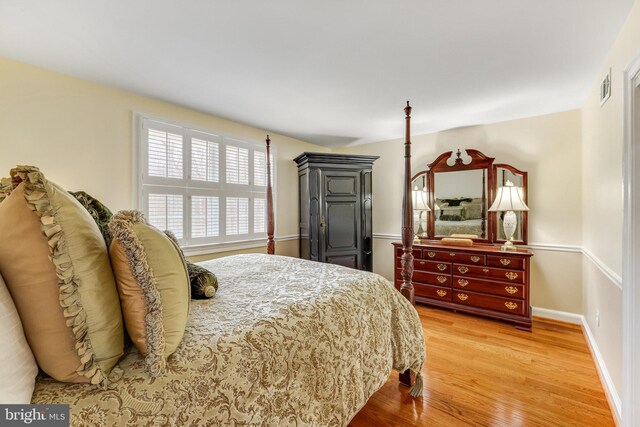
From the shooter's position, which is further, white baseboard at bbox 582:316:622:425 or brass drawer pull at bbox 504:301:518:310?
brass drawer pull at bbox 504:301:518:310

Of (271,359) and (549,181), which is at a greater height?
(549,181)

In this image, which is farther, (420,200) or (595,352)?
(420,200)

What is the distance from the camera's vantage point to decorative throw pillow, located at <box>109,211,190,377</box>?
855mm

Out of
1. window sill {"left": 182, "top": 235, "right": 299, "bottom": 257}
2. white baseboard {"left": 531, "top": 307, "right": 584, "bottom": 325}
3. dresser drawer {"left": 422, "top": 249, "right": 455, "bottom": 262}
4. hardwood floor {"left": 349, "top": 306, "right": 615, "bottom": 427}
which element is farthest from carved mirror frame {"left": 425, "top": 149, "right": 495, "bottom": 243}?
window sill {"left": 182, "top": 235, "right": 299, "bottom": 257}

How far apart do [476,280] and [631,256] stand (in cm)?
176

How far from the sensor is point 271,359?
107 centimetres

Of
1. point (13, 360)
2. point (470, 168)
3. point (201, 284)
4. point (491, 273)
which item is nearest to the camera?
point (13, 360)

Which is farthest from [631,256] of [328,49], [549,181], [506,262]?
[328,49]

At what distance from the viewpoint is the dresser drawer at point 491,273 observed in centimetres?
295

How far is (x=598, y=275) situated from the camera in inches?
89.2

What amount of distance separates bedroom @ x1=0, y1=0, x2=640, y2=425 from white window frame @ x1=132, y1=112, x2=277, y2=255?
41 millimetres

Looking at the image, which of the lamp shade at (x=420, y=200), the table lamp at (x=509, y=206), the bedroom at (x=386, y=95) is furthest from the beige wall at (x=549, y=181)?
the lamp shade at (x=420, y=200)

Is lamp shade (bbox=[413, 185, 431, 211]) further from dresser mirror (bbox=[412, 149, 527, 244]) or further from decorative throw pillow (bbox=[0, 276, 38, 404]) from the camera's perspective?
decorative throw pillow (bbox=[0, 276, 38, 404])

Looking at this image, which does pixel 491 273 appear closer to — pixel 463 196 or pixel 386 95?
pixel 463 196
